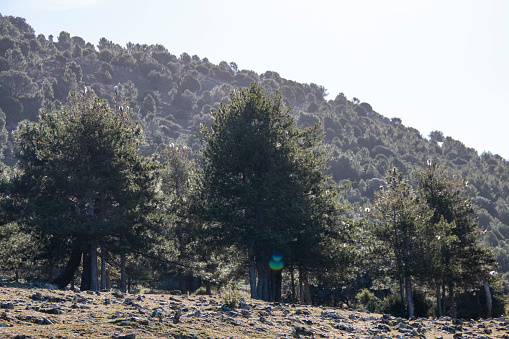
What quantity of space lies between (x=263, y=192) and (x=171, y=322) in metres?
17.9

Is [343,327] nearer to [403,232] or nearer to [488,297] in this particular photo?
[403,232]

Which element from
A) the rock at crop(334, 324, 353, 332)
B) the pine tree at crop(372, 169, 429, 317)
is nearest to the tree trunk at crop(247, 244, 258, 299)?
the pine tree at crop(372, 169, 429, 317)

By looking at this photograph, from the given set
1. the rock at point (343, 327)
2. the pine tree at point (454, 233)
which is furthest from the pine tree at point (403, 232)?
the rock at point (343, 327)

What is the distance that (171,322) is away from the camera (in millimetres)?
14062

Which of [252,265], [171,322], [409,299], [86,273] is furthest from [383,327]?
[86,273]

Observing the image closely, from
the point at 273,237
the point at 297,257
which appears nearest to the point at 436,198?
the point at 297,257

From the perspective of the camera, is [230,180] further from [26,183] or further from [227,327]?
[227,327]

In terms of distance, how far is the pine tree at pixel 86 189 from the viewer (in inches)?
1126

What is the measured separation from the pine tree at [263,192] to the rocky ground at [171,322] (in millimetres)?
10469

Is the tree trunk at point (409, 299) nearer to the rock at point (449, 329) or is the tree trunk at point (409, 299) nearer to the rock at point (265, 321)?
the rock at point (449, 329)

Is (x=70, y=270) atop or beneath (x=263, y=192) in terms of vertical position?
beneath

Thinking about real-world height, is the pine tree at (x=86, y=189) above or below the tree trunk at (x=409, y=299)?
above

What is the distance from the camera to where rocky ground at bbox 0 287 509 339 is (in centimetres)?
1201

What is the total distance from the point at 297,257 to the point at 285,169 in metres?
6.17
